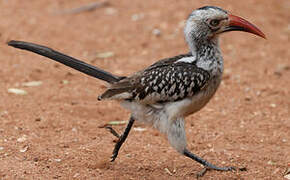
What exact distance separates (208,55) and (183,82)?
1.12 ft

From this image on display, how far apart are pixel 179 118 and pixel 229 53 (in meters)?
3.47

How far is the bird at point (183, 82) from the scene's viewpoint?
164 inches

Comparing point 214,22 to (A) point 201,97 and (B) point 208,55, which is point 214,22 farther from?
(A) point 201,97

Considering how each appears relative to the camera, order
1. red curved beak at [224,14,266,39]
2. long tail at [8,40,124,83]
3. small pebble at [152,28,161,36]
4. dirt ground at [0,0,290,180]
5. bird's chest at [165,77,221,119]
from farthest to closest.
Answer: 1. small pebble at [152,28,161,36]
2. dirt ground at [0,0,290,180]
3. long tail at [8,40,124,83]
4. red curved beak at [224,14,266,39]
5. bird's chest at [165,77,221,119]

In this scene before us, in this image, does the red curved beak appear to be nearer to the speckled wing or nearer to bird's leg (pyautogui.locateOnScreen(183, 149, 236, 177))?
the speckled wing

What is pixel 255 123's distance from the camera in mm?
5434

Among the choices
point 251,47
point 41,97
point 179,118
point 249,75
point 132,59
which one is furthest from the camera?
point 251,47

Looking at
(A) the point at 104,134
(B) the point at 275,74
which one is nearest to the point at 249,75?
(B) the point at 275,74

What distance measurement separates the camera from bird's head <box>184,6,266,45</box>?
167 inches

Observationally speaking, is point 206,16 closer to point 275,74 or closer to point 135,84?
point 135,84

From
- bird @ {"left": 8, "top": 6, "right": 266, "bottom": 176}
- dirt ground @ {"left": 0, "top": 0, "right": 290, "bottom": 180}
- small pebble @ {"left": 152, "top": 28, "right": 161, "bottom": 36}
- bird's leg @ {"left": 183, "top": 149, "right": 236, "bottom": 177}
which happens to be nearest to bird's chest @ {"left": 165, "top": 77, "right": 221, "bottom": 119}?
bird @ {"left": 8, "top": 6, "right": 266, "bottom": 176}

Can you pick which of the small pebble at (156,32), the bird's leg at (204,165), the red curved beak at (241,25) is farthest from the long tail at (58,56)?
the small pebble at (156,32)

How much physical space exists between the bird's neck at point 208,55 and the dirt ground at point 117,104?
95cm

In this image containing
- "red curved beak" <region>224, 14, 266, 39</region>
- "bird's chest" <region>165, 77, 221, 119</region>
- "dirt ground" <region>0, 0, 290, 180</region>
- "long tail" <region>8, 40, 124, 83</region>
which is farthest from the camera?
"dirt ground" <region>0, 0, 290, 180</region>
